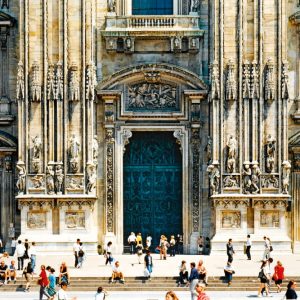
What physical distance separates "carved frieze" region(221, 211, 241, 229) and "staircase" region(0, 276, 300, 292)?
7.10 m

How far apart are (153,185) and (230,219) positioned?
3.93m

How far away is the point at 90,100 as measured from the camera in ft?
162

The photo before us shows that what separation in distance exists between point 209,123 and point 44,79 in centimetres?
758

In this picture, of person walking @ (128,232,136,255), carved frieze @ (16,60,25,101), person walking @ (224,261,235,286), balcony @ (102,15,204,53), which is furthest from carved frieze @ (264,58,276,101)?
carved frieze @ (16,60,25,101)

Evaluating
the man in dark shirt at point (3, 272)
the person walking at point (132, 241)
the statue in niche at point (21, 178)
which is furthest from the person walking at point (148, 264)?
the statue in niche at point (21, 178)

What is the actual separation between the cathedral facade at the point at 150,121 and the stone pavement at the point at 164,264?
102 centimetres

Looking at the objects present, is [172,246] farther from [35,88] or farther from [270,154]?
[35,88]

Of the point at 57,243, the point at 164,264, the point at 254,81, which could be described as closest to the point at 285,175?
the point at 254,81

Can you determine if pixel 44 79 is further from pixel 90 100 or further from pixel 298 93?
pixel 298 93

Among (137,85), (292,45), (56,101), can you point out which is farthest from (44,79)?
(292,45)

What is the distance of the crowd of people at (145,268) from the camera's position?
3821cm

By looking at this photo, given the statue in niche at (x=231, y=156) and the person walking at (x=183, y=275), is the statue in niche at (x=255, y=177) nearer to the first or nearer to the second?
the statue in niche at (x=231, y=156)

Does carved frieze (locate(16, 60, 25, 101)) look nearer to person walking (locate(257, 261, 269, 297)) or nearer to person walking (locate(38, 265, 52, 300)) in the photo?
person walking (locate(38, 265, 52, 300))

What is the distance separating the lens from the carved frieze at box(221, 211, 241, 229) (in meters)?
48.9
